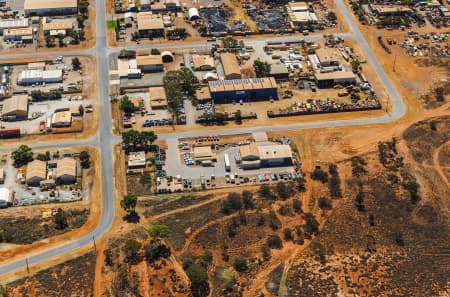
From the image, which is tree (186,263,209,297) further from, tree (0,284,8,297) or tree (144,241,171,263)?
tree (0,284,8,297)

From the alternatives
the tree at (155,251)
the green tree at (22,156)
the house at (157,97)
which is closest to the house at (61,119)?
the green tree at (22,156)

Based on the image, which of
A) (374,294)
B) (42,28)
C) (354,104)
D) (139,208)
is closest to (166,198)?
(139,208)

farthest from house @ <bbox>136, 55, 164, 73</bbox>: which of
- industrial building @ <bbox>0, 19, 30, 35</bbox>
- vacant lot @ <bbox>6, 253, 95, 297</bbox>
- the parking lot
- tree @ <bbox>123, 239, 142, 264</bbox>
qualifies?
vacant lot @ <bbox>6, 253, 95, 297</bbox>

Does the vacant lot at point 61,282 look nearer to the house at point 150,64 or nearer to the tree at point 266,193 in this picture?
the tree at point 266,193

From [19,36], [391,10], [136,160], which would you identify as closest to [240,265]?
[136,160]

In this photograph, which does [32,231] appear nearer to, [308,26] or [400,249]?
[400,249]
